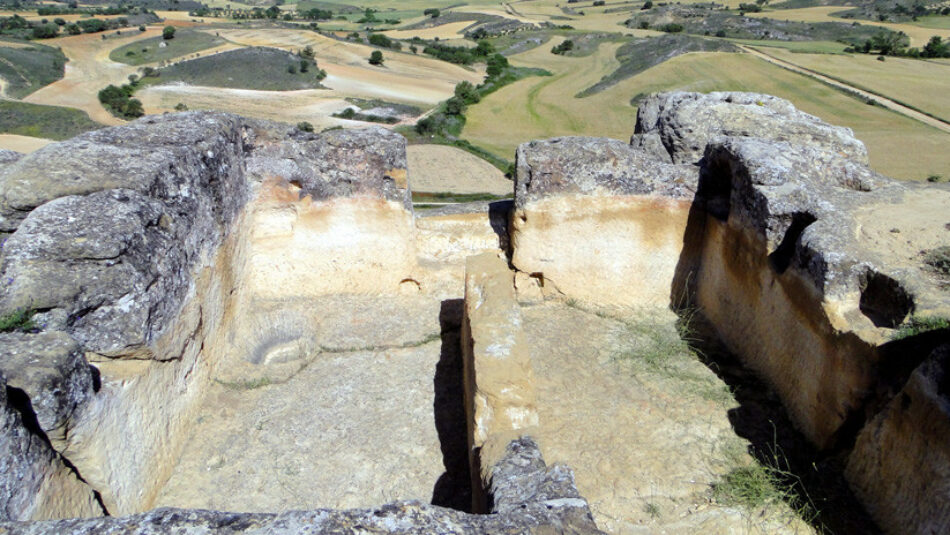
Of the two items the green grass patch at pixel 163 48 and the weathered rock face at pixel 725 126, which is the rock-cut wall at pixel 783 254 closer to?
the weathered rock face at pixel 725 126

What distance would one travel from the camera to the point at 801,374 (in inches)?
215

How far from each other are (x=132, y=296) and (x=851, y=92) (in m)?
32.4

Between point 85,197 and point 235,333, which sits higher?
point 85,197

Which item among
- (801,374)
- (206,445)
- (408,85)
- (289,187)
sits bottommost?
(408,85)

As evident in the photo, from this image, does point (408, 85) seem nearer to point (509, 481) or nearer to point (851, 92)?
point (851, 92)

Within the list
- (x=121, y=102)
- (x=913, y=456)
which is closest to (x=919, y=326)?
(x=913, y=456)

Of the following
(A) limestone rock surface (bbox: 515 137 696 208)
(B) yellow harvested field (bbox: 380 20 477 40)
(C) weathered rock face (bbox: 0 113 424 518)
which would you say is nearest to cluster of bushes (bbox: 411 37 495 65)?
(B) yellow harvested field (bbox: 380 20 477 40)

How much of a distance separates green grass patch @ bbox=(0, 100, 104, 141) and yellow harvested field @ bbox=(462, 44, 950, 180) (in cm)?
1824

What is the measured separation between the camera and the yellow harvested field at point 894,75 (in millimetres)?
28297

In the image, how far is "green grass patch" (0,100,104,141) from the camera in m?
29.1

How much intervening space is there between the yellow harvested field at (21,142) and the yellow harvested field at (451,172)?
14739 mm

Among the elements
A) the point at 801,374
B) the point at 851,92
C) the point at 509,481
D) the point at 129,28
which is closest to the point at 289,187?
the point at 509,481

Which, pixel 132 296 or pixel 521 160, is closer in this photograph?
pixel 132 296

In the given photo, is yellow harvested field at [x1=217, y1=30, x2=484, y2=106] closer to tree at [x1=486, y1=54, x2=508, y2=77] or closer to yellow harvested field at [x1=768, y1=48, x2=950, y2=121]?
tree at [x1=486, y1=54, x2=508, y2=77]
